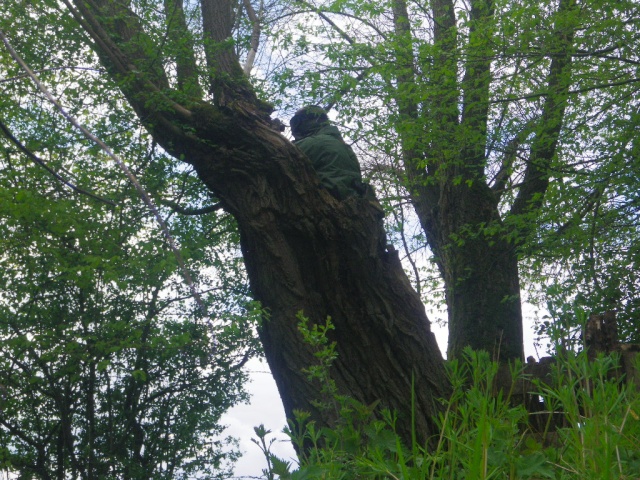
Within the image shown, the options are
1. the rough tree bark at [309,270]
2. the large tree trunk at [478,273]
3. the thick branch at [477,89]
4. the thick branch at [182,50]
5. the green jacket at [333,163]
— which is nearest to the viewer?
the rough tree bark at [309,270]

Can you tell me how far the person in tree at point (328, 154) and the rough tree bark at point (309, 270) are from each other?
276mm

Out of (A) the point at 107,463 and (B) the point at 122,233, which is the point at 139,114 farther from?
(A) the point at 107,463

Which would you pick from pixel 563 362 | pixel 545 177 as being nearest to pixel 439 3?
pixel 545 177

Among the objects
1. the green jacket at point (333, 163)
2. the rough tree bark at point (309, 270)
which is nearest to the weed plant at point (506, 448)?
the rough tree bark at point (309, 270)

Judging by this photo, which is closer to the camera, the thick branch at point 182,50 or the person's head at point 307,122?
the person's head at point 307,122

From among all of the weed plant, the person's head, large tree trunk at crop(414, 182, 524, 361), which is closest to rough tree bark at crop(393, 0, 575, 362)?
large tree trunk at crop(414, 182, 524, 361)

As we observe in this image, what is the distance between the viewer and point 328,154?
268 inches

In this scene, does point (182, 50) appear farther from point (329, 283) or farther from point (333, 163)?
point (329, 283)

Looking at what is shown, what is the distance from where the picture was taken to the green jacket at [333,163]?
6.47 meters

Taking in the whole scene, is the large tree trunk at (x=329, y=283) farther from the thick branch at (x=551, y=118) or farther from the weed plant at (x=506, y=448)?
the weed plant at (x=506, y=448)

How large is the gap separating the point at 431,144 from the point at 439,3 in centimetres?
321

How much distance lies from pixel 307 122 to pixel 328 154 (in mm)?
832

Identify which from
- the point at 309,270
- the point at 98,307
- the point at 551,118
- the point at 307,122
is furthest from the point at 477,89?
the point at 98,307

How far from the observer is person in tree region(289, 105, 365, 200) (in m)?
6.50
